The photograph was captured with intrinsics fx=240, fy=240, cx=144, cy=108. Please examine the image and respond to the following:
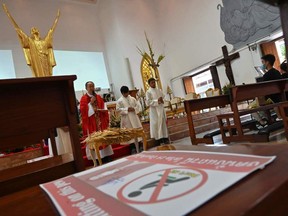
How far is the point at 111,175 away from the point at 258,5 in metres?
9.30

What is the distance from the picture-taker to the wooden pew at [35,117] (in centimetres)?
116

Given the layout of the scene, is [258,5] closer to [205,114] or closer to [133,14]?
[205,114]

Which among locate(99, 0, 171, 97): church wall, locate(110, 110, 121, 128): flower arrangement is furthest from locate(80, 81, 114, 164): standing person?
locate(99, 0, 171, 97): church wall

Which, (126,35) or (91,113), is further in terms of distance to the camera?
(126,35)

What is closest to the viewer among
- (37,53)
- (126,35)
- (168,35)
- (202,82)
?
(37,53)

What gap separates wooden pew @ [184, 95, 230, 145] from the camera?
3332mm

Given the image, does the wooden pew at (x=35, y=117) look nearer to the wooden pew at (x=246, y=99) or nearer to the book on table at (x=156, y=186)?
the book on table at (x=156, y=186)

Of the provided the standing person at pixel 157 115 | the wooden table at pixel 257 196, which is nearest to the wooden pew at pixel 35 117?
the wooden table at pixel 257 196

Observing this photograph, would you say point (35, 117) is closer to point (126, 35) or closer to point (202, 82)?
point (126, 35)

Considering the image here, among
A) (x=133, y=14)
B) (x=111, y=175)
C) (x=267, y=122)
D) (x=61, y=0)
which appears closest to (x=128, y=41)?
(x=133, y=14)

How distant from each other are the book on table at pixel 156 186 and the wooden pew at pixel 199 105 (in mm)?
2763

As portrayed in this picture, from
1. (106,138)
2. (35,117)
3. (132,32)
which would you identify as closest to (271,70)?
(106,138)

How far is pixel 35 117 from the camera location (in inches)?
51.9

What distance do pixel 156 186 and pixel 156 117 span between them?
17.0 feet
